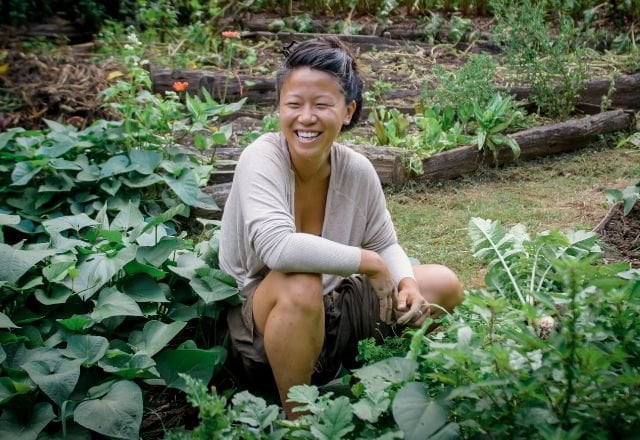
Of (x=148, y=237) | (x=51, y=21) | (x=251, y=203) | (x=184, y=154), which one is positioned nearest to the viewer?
(x=251, y=203)

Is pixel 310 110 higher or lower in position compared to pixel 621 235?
higher

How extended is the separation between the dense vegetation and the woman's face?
1.73 feet

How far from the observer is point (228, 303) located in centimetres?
276

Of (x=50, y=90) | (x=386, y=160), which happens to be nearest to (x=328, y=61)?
(x=386, y=160)

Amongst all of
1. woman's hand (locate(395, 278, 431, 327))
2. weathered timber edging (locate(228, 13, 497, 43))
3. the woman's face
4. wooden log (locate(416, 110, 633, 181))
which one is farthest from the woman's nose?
weathered timber edging (locate(228, 13, 497, 43))

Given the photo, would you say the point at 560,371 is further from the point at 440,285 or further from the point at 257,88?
the point at 257,88

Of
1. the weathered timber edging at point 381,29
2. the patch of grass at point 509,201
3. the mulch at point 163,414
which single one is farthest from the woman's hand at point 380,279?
the weathered timber edging at point 381,29

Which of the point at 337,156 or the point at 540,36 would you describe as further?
the point at 540,36

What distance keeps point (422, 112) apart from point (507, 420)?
437 centimetres

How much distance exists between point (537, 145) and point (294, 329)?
3.59 metres

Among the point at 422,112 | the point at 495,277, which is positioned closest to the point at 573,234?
the point at 495,277

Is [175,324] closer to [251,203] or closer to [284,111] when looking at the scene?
[251,203]

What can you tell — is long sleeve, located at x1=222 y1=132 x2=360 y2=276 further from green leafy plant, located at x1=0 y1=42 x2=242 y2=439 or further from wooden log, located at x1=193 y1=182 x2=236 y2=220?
wooden log, located at x1=193 y1=182 x2=236 y2=220

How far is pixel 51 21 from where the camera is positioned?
751cm
